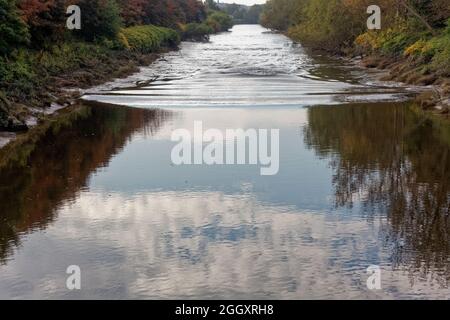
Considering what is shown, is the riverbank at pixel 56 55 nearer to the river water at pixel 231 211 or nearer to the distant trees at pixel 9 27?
the distant trees at pixel 9 27

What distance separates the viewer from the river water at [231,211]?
335 inches

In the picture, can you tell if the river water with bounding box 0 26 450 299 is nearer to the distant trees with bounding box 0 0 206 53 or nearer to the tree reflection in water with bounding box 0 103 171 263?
the tree reflection in water with bounding box 0 103 171 263

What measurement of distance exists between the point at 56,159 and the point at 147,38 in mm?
41180

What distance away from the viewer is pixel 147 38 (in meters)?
55.8

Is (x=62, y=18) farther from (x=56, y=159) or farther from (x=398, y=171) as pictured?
(x=398, y=171)

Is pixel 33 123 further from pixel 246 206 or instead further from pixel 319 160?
pixel 246 206

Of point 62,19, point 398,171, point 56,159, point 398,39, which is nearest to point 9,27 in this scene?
point 56,159

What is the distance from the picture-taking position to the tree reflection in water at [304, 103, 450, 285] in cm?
968

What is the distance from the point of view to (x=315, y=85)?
31797mm

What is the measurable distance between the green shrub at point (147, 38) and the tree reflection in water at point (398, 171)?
30884mm

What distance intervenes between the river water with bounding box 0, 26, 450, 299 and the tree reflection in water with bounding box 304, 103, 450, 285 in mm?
40

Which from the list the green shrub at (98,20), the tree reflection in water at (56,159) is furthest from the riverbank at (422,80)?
the green shrub at (98,20)
